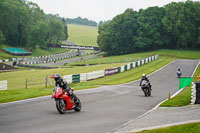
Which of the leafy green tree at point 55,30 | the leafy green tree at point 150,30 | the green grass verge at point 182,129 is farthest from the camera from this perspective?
the leafy green tree at point 55,30

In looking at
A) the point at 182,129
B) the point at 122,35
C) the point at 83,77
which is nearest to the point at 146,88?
the point at 182,129

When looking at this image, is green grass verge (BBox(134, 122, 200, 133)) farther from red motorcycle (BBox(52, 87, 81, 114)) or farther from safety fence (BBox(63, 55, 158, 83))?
safety fence (BBox(63, 55, 158, 83))

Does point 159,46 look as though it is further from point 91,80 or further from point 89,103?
point 89,103

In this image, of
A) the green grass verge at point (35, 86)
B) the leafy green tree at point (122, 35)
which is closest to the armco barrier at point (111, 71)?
the green grass verge at point (35, 86)

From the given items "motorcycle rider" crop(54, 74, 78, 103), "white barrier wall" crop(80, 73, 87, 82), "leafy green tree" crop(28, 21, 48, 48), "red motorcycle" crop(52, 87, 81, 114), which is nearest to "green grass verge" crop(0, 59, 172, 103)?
"white barrier wall" crop(80, 73, 87, 82)

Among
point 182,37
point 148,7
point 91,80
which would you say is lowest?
point 91,80

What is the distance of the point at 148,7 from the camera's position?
371 ft

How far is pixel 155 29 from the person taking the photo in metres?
105

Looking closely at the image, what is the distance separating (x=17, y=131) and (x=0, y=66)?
55.7 metres

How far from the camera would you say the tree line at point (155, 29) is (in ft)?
333

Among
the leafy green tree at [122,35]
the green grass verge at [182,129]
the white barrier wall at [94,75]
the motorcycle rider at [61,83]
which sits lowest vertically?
the white barrier wall at [94,75]

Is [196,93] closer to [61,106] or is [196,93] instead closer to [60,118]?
[61,106]

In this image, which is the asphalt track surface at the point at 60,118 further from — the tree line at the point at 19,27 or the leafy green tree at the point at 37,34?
the tree line at the point at 19,27

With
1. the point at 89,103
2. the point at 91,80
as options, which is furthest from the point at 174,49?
the point at 89,103
